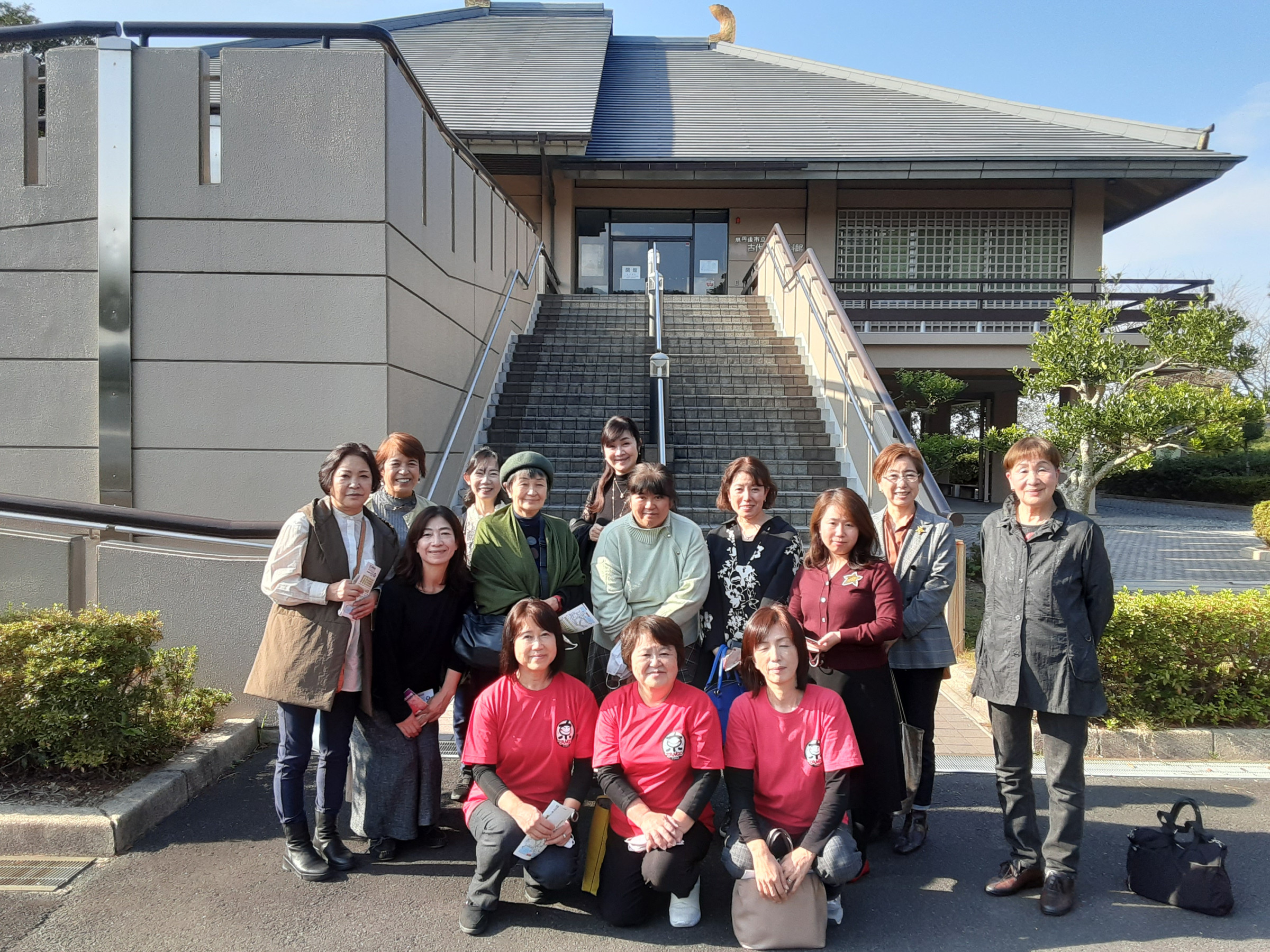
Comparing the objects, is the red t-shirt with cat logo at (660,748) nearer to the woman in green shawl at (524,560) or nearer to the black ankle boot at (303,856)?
the woman in green shawl at (524,560)

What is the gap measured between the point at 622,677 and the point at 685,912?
0.86 m

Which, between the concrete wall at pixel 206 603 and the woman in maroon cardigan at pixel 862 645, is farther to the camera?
the concrete wall at pixel 206 603

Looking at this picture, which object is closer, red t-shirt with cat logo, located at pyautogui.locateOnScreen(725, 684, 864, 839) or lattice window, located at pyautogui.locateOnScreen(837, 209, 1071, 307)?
red t-shirt with cat logo, located at pyautogui.locateOnScreen(725, 684, 864, 839)

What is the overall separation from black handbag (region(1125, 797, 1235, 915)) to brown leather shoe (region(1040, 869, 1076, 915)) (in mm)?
289

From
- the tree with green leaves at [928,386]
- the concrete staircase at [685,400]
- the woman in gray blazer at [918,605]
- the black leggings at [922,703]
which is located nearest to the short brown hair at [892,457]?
the woman in gray blazer at [918,605]

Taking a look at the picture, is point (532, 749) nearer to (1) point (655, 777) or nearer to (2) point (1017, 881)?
(1) point (655, 777)

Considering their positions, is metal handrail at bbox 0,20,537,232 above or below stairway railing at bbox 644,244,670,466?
above

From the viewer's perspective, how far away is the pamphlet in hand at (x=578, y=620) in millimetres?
3336

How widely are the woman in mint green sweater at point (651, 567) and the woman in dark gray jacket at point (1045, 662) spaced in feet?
3.81

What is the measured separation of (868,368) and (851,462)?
102 centimetres

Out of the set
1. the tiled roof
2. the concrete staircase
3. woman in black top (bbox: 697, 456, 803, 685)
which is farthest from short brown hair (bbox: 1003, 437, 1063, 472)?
the tiled roof

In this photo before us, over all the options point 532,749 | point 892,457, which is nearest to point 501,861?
point 532,749

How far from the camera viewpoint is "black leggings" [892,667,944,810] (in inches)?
139

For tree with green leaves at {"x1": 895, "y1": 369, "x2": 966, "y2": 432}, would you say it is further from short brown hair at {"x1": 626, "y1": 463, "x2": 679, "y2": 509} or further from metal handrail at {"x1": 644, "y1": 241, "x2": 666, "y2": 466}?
short brown hair at {"x1": 626, "y1": 463, "x2": 679, "y2": 509}
